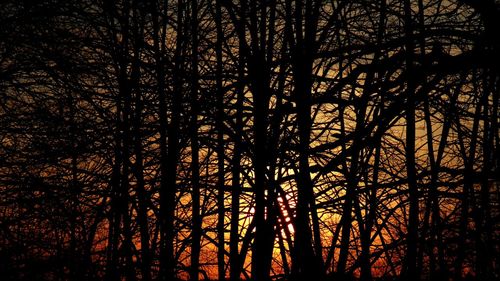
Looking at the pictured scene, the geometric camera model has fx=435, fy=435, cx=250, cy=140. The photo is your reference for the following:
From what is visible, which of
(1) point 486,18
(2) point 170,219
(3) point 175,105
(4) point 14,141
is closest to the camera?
(1) point 486,18

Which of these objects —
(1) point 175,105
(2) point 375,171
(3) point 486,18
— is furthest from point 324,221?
(3) point 486,18

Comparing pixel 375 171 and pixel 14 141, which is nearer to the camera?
pixel 14 141

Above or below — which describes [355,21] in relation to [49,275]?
above

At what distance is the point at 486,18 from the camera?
2330 millimetres

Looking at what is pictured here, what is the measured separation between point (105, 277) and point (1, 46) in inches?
118

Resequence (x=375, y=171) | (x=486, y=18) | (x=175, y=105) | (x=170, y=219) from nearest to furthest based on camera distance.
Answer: (x=486, y=18), (x=175, y=105), (x=170, y=219), (x=375, y=171)

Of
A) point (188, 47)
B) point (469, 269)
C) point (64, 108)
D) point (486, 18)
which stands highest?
point (188, 47)

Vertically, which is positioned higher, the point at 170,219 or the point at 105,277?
the point at 170,219

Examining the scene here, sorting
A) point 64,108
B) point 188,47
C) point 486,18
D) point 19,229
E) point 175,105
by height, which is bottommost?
point 19,229

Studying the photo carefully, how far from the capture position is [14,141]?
5.57 m

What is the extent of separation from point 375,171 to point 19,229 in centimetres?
492

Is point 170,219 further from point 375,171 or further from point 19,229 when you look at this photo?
point 375,171

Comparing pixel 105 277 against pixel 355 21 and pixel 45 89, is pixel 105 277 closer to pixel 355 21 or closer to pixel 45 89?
pixel 45 89

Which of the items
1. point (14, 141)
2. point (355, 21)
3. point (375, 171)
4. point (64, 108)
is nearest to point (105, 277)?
point (14, 141)
